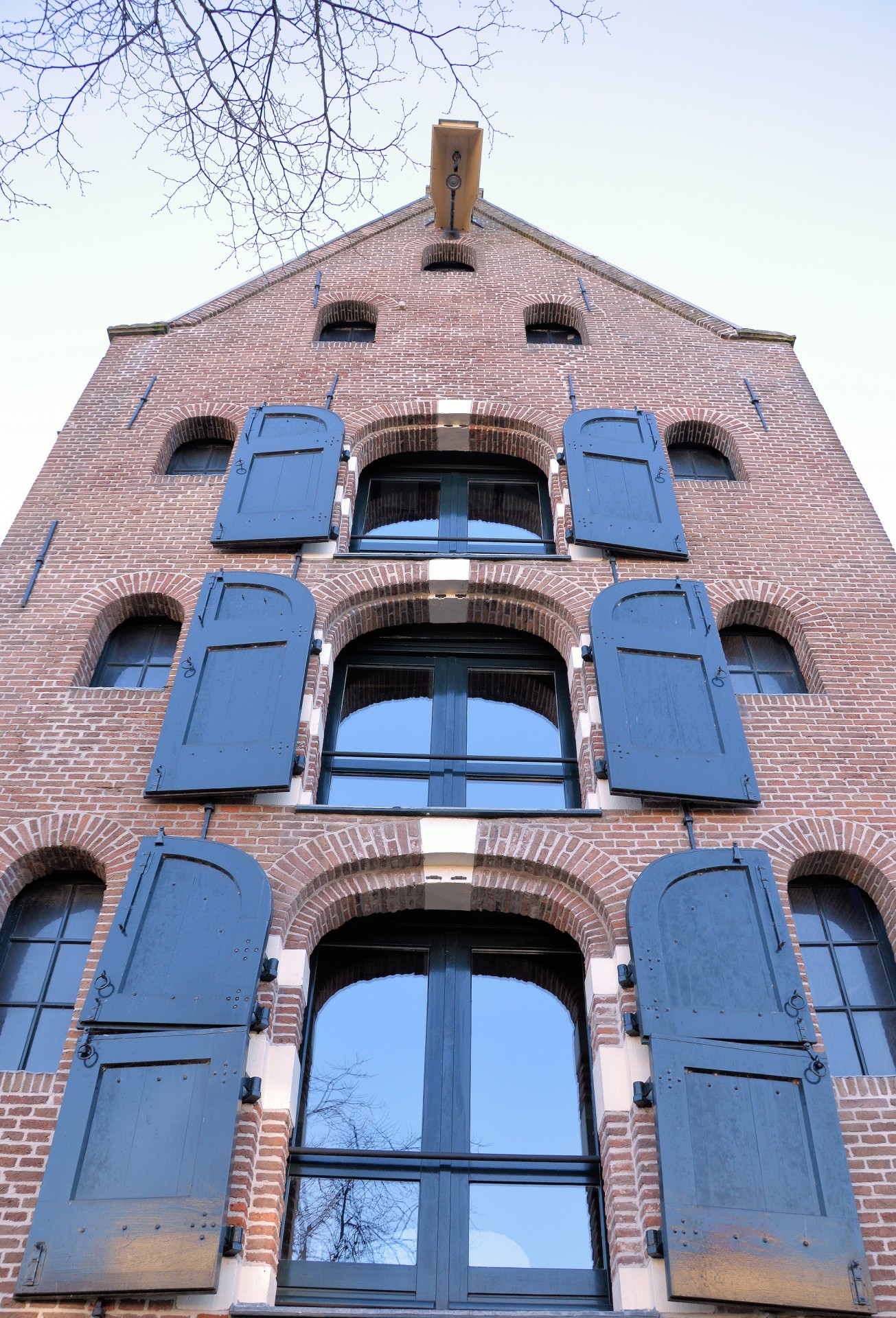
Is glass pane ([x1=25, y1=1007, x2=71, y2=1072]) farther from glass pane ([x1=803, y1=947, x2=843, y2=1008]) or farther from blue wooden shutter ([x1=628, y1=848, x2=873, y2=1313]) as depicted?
glass pane ([x1=803, y1=947, x2=843, y2=1008])

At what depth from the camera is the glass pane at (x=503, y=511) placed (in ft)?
38.0

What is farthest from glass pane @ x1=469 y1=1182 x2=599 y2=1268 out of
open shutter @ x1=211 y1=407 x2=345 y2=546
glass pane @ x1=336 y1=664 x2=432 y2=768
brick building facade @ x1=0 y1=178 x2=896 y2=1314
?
open shutter @ x1=211 y1=407 x2=345 y2=546

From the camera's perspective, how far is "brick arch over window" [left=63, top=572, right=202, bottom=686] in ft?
32.4

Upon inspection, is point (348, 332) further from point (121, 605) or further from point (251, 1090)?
point (251, 1090)

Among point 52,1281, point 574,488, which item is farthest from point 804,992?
point 574,488

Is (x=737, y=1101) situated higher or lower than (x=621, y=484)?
lower

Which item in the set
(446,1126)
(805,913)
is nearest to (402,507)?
(805,913)

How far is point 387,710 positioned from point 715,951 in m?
3.48

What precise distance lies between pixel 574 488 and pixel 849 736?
3.26m

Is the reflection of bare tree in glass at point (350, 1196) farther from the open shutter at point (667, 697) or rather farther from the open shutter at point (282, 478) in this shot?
the open shutter at point (282, 478)

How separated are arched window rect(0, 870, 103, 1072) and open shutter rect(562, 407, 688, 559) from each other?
4844 millimetres

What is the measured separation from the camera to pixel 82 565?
10.5 m

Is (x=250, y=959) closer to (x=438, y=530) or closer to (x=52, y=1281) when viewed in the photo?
(x=52, y=1281)

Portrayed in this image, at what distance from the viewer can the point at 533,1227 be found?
22.8ft
